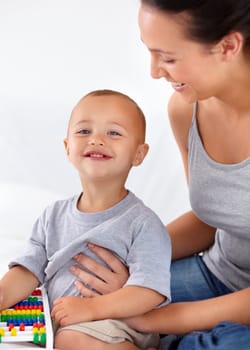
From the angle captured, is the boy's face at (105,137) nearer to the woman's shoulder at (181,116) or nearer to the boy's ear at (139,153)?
the boy's ear at (139,153)

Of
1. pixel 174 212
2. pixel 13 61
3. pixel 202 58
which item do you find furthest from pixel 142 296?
pixel 13 61

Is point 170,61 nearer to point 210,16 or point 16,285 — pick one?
point 210,16

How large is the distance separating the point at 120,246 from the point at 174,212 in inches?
35.9

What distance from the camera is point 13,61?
9.55 ft

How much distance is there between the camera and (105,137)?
1826mm

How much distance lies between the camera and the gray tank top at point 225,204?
1.88m

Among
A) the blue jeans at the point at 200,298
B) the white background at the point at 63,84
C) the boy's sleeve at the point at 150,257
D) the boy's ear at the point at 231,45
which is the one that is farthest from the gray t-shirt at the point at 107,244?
the white background at the point at 63,84

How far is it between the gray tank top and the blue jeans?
0.13 ft

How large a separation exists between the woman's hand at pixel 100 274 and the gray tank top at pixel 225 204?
278 millimetres

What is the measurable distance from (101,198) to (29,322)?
324 mm

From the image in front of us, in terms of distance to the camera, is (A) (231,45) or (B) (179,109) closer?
(A) (231,45)

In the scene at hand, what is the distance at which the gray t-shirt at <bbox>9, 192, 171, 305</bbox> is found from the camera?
1752 millimetres

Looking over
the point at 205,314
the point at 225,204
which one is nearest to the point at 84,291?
the point at 205,314

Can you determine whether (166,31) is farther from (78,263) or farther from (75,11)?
(75,11)
